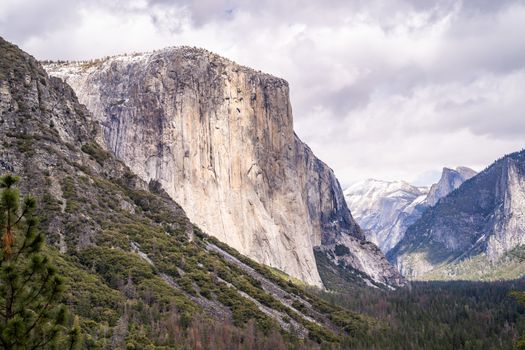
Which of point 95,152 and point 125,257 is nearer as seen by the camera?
point 125,257

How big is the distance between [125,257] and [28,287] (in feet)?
297

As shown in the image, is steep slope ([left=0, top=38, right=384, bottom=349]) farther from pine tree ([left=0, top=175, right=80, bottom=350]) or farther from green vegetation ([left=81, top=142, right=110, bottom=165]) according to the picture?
pine tree ([left=0, top=175, right=80, bottom=350])

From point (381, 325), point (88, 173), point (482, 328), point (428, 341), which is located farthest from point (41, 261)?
point (482, 328)

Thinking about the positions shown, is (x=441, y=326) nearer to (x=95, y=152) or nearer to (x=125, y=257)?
(x=125, y=257)

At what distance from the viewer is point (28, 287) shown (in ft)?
76.4

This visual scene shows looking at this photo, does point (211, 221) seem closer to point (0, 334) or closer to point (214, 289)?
point (214, 289)

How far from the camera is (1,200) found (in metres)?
23.4

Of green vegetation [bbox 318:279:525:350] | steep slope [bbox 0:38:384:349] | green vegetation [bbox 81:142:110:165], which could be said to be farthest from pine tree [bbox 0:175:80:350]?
green vegetation [bbox 81:142:110:165]

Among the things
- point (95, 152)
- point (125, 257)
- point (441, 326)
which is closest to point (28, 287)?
point (125, 257)

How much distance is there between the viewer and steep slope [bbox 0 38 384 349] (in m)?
94.1

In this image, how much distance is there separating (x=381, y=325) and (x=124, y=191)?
2765 inches

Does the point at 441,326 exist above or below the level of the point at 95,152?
below

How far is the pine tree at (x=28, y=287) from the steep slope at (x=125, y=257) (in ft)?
177

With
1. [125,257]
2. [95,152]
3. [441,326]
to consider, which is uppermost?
[95,152]
